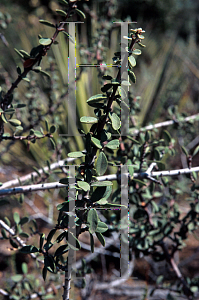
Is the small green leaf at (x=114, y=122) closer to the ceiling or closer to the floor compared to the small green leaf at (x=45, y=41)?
closer to the floor

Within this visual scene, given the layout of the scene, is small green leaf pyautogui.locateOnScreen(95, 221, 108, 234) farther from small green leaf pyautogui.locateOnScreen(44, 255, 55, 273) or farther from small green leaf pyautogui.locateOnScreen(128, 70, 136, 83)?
small green leaf pyautogui.locateOnScreen(128, 70, 136, 83)

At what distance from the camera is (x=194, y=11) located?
363 centimetres

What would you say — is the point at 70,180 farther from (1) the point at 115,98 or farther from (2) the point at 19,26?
(2) the point at 19,26

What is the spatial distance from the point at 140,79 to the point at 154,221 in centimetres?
114

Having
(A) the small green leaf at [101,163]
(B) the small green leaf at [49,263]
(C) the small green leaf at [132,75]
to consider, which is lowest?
(B) the small green leaf at [49,263]

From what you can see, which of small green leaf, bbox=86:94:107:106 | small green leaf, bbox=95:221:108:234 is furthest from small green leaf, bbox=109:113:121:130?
small green leaf, bbox=95:221:108:234

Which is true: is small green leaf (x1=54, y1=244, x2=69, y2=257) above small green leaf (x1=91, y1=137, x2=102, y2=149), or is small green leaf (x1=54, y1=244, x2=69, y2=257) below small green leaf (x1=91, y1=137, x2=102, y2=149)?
below

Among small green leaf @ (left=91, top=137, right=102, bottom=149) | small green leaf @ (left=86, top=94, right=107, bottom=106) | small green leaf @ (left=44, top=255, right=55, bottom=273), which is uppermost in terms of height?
small green leaf @ (left=86, top=94, right=107, bottom=106)

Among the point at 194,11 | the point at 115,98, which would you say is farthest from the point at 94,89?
the point at 194,11

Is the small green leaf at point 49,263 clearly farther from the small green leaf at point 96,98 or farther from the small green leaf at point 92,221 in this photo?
the small green leaf at point 96,98

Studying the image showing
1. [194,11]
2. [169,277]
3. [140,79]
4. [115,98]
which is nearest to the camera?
[115,98]

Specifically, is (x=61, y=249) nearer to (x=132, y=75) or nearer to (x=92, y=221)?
(x=92, y=221)

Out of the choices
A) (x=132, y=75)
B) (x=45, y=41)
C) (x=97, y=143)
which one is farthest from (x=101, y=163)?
(x=45, y=41)

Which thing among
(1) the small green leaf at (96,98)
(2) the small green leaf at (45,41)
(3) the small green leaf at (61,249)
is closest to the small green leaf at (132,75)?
(1) the small green leaf at (96,98)
